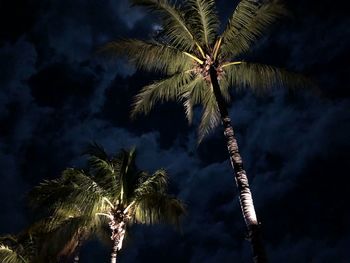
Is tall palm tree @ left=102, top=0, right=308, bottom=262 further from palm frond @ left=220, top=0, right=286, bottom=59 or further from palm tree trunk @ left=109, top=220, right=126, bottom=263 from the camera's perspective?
palm tree trunk @ left=109, top=220, right=126, bottom=263

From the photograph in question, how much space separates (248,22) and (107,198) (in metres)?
8.22

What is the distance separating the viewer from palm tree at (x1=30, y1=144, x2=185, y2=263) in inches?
640

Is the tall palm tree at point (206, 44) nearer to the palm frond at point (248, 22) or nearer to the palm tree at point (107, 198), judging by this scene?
the palm frond at point (248, 22)

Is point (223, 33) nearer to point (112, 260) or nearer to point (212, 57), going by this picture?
point (212, 57)

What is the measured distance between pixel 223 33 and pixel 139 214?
7.54 m

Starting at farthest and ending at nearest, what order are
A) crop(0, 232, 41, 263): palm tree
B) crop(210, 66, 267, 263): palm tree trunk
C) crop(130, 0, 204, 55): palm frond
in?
1. crop(0, 232, 41, 263): palm tree
2. crop(130, 0, 204, 55): palm frond
3. crop(210, 66, 267, 263): palm tree trunk

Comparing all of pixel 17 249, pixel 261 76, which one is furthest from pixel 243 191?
pixel 17 249

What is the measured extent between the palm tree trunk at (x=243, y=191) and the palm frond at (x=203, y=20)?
118cm

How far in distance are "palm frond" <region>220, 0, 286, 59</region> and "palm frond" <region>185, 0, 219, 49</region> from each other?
0.48 meters

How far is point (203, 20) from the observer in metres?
14.9

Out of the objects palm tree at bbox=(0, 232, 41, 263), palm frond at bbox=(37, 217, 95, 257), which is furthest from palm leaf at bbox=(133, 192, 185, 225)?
palm tree at bbox=(0, 232, 41, 263)

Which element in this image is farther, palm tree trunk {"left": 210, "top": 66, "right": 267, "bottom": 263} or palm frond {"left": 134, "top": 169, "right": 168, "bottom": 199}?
palm frond {"left": 134, "top": 169, "right": 168, "bottom": 199}

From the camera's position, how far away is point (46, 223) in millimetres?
16734

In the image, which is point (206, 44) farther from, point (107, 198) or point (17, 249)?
point (17, 249)
